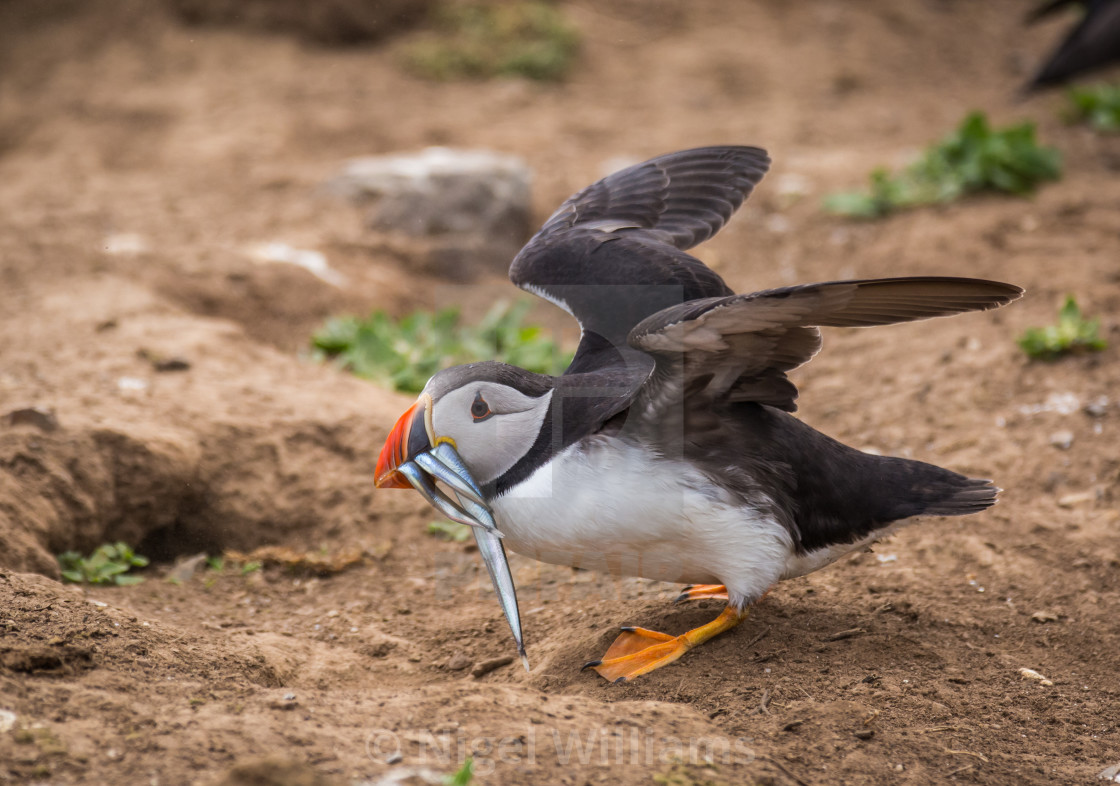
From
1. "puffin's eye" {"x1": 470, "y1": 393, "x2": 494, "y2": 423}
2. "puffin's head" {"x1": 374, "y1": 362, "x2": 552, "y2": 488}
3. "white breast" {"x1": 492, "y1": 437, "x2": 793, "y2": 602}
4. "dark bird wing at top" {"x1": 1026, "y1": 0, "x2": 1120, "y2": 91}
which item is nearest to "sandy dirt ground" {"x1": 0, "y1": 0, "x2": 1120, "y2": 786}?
"white breast" {"x1": 492, "y1": 437, "x2": 793, "y2": 602}

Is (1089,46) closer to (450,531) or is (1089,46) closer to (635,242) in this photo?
(635,242)

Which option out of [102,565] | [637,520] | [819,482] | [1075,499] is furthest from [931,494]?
[102,565]

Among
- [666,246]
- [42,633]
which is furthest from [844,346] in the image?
[42,633]

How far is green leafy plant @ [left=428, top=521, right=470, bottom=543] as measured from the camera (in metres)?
4.55

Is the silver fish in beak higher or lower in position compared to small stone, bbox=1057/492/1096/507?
higher

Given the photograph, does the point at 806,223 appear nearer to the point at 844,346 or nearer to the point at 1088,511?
the point at 844,346

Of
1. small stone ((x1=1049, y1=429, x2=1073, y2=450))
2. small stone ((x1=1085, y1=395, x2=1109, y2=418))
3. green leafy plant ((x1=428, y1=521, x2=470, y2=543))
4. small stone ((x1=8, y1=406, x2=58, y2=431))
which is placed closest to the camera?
small stone ((x1=8, y1=406, x2=58, y2=431))

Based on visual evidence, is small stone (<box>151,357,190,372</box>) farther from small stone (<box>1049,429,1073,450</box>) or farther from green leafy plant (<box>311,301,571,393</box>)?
small stone (<box>1049,429,1073,450</box>)

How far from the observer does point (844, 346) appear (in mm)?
6164

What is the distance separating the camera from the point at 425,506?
15.5 ft

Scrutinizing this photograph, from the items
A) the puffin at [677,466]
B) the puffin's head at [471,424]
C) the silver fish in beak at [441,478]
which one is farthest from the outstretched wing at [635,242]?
the silver fish in beak at [441,478]

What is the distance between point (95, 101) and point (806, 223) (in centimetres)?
713

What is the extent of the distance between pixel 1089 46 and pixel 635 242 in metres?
5.49

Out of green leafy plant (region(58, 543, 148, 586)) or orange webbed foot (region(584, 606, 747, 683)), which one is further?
green leafy plant (region(58, 543, 148, 586))
